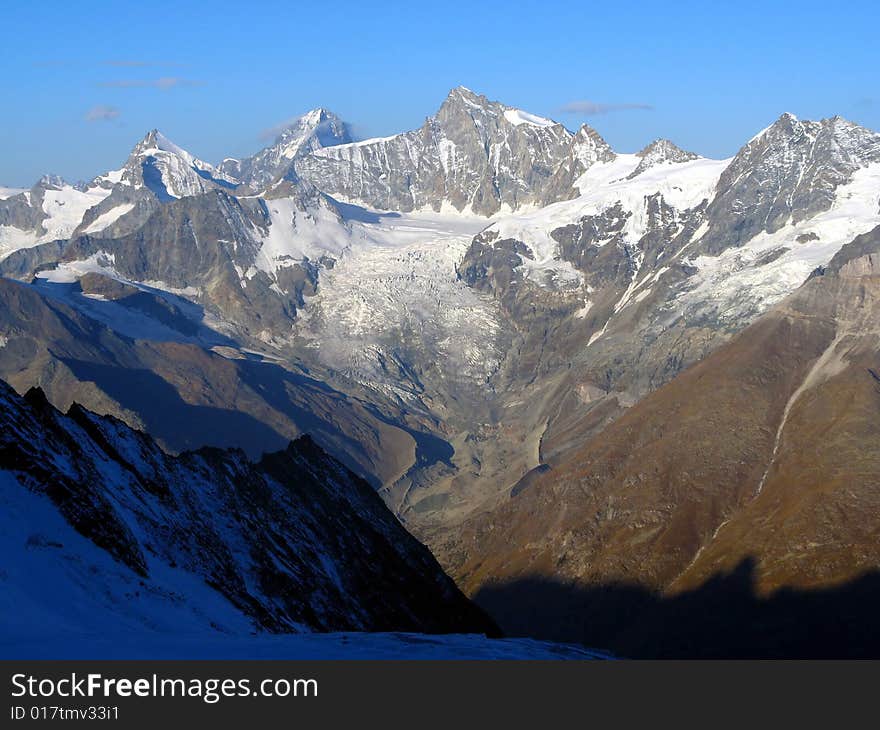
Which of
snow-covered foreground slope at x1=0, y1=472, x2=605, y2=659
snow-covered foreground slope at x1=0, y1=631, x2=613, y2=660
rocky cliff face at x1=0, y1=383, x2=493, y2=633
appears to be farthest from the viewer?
rocky cliff face at x1=0, y1=383, x2=493, y2=633

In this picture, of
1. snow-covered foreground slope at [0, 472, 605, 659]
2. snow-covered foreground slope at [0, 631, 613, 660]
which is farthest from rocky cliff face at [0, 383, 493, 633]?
snow-covered foreground slope at [0, 631, 613, 660]

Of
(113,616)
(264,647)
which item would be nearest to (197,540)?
(113,616)

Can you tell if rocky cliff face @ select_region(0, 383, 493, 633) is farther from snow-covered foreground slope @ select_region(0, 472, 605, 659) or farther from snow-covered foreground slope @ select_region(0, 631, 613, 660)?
snow-covered foreground slope @ select_region(0, 631, 613, 660)

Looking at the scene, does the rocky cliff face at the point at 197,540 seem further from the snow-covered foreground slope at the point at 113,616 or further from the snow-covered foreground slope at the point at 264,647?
the snow-covered foreground slope at the point at 264,647

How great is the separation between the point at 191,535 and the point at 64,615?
3129 centimetres

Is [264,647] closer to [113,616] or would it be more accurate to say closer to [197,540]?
[113,616]

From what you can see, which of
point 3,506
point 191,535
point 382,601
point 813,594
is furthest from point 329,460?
point 813,594

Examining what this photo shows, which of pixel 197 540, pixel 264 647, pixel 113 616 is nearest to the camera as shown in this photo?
pixel 264 647

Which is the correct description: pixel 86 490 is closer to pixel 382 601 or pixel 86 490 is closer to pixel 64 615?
pixel 64 615

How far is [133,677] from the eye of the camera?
4644 centimetres

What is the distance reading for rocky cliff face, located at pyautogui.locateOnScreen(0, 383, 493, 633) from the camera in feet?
219

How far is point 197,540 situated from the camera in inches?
3575

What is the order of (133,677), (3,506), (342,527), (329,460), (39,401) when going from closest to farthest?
(133,677) < (3,506) < (39,401) < (342,527) < (329,460)

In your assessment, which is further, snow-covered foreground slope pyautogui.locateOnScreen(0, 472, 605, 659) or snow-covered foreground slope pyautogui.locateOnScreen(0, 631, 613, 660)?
snow-covered foreground slope pyautogui.locateOnScreen(0, 472, 605, 659)
